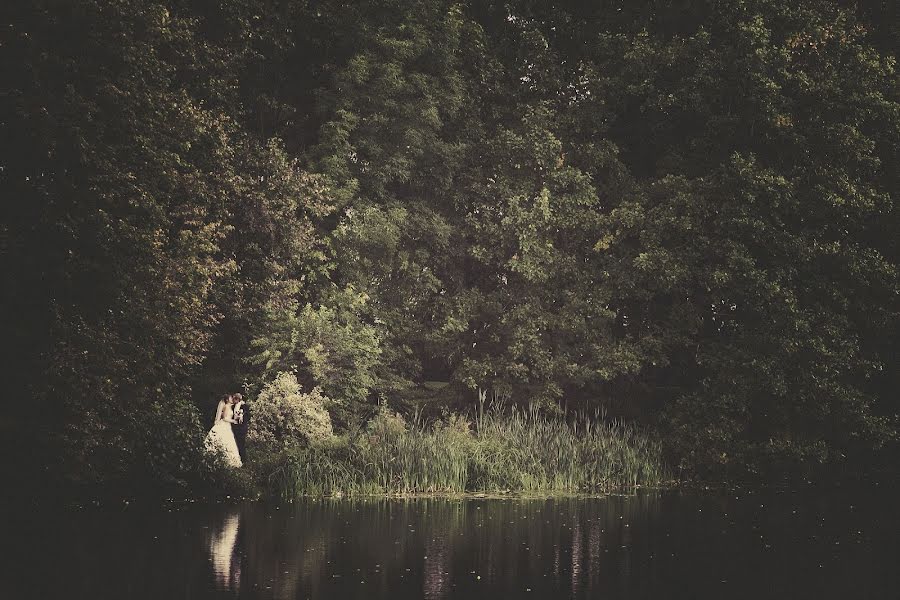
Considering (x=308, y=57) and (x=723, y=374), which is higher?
(x=308, y=57)

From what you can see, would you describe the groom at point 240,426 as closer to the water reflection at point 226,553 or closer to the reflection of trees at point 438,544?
the reflection of trees at point 438,544

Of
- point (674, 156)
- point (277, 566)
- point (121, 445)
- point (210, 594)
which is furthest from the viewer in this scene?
point (674, 156)

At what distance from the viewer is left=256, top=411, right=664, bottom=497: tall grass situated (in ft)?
73.0

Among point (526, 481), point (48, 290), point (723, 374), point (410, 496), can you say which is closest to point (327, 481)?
point (410, 496)

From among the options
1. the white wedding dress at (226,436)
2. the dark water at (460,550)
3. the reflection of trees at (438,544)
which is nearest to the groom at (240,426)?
the white wedding dress at (226,436)

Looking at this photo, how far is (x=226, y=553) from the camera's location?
14.5 m

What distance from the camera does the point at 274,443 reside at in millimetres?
23562

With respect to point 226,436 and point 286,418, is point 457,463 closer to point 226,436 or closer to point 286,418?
point 286,418

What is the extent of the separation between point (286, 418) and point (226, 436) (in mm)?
1113

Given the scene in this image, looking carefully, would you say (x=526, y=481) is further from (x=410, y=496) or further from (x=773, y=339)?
(x=773, y=339)

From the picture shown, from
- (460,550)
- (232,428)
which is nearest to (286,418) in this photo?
(232,428)

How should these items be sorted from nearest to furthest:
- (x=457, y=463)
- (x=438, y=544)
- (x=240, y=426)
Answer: (x=438, y=544), (x=457, y=463), (x=240, y=426)

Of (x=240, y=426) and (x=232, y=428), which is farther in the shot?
(x=232, y=428)

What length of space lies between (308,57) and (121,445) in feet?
40.1
